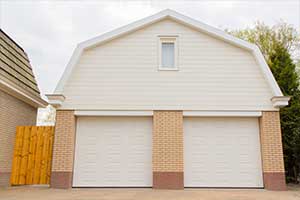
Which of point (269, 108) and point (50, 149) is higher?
point (269, 108)

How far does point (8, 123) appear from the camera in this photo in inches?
390

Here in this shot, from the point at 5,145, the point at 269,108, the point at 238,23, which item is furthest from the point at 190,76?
the point at 238,23

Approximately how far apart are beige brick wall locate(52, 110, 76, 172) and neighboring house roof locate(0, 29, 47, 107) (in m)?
2.04

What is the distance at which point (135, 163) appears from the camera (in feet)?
30.7

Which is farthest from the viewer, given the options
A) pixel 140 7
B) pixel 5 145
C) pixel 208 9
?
pixel 208 9

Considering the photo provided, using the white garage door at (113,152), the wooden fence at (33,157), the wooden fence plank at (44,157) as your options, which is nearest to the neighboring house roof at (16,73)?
the wooden fence at (33,157)

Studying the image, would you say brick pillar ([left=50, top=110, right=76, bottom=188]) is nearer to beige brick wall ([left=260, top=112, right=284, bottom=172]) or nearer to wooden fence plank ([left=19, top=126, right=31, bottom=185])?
wooden fence plank ([left=19, top=126, right=31, bottom=185])

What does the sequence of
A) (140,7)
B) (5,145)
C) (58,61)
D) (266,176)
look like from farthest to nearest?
(58,61)
(140,7)
(5,145)
(266,176)

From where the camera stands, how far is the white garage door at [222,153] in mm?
9227

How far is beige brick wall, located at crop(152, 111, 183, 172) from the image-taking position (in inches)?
354

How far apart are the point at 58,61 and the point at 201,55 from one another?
11.3 meters

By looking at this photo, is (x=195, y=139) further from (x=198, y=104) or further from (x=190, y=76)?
(x=190, y=76)

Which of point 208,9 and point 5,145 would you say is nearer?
point 5,145

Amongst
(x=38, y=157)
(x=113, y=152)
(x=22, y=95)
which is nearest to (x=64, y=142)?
(x=38, y=157)
